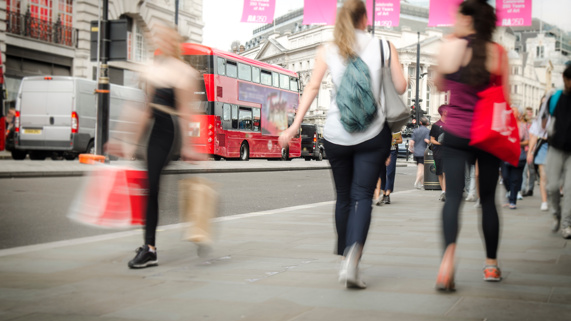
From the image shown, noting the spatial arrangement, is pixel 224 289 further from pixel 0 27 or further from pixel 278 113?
pixel 278 113

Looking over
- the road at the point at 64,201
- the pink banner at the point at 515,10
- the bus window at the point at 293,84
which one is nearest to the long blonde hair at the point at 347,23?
the road at the point at 64,201

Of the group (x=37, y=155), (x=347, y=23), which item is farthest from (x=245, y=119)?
(x=347, y=23)

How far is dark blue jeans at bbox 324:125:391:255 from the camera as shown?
3.99 m

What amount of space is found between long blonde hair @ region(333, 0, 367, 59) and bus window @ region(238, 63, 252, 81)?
21.9 m

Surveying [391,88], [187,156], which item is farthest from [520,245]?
[187,156]

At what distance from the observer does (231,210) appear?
30.5 ft

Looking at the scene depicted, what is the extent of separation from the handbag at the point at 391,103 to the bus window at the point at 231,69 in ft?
69.0

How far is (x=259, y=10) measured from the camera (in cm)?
1470

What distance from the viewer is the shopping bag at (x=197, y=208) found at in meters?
4.73

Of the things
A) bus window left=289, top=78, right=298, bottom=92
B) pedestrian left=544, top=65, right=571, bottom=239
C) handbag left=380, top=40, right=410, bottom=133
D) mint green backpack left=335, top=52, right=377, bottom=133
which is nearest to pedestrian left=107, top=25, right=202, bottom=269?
mint green backpack left=335, top=52, right=377, bottom=133

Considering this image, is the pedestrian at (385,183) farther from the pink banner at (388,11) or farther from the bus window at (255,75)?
the bus window at (255,75)

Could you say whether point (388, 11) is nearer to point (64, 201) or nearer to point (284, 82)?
point (64, 201)

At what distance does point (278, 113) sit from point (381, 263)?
25.7 m

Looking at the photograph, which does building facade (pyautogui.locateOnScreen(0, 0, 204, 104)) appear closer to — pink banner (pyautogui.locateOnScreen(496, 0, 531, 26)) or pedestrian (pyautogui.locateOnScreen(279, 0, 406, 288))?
pink banner (pyautogui.locateOnScreen(496, 0, 531, 26))
